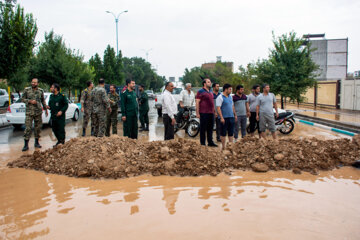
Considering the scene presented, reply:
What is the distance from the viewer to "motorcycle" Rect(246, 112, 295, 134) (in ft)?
32.0

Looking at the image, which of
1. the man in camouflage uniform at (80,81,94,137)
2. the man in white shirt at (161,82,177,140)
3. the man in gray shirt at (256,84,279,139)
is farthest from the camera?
the man in camouflage uniform at (80,81,94,137)

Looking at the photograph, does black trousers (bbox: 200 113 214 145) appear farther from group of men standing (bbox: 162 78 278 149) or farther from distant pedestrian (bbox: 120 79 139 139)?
distant pedestrian (bbox: 120 79 139 139)

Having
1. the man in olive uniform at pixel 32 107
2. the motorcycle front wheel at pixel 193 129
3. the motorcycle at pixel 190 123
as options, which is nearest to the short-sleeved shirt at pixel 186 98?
the motorcycle at pixel 190 123

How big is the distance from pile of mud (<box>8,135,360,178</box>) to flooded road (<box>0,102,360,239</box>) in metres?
0.24

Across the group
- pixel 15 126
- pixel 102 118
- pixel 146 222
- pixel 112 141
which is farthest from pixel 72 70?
pixel 146 222

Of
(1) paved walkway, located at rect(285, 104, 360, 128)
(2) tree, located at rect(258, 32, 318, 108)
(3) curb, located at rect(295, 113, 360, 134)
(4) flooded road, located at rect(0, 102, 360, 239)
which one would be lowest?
(4) flooded road, located at rect(0, 102, 360, 239)

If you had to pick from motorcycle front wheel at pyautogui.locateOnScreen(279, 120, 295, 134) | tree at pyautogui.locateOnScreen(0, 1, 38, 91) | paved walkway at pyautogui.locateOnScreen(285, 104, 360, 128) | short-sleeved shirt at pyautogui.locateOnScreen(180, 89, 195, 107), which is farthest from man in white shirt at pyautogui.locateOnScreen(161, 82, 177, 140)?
tree at pyautogui.locateOnScreen(0, 1, 38, 91)

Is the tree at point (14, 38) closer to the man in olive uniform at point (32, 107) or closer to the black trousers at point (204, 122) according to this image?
the man in olive uniform at point (32, 107)

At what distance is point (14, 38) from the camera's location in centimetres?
1499

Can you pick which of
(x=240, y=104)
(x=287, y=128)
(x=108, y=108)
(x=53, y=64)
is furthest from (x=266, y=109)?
(x=53, y=64)

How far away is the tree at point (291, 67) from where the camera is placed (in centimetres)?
1672

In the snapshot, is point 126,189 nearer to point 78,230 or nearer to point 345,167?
point 78,230

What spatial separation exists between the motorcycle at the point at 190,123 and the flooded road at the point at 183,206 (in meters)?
4.28

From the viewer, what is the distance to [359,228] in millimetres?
3225
